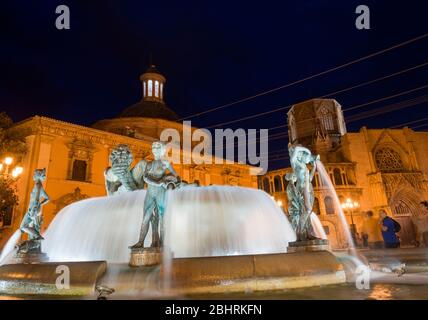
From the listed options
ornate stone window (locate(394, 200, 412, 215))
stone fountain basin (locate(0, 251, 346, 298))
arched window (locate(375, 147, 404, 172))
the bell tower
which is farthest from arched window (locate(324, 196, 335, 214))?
stone fountain basin (locate(0, 251, 346, 298))

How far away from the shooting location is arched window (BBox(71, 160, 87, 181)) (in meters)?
21.7

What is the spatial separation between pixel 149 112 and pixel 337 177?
23.6 m

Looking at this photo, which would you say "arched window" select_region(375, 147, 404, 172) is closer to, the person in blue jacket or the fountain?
the person in blue jacket

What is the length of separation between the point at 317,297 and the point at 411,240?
102ft

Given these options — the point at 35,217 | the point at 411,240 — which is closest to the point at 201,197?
the point at 35,217

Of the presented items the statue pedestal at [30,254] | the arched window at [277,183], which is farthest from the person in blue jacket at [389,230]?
the arched window at [277,183]

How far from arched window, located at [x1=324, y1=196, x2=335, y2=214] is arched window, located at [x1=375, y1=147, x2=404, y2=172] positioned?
22.8 feet

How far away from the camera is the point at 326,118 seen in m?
43.9

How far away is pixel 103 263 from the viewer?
390 centimetres

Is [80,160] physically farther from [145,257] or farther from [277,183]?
[277,183]

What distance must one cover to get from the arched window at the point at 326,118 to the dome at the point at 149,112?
22.9 meters

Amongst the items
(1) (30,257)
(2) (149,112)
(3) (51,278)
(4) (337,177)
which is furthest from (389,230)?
(2) (149,112)
